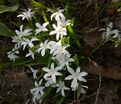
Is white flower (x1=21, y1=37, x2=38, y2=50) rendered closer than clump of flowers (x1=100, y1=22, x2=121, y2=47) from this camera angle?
No

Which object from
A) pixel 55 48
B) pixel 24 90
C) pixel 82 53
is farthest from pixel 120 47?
pixel 24 90

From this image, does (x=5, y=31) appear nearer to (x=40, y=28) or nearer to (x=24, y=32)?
(x=24, y=32)

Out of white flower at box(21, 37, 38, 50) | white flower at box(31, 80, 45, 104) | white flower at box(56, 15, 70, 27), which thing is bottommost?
white flower at box(31, 80, 45, 104)

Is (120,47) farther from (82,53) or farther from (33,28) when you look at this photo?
(33,28)

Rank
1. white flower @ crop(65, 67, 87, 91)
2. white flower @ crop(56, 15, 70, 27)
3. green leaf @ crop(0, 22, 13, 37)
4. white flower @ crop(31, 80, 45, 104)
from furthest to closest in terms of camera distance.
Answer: green leaf @ crop(0, 22, 13, 37), white flower @ crop(31, 80, 45, 104), white flower @ crop(56, 15, 70, 27), white flower @ crop(65, 67, 87, 91)

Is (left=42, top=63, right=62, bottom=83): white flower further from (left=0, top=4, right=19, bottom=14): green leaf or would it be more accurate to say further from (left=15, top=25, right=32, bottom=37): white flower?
(left=0, top=4, right=19, bottom=14): green leaf

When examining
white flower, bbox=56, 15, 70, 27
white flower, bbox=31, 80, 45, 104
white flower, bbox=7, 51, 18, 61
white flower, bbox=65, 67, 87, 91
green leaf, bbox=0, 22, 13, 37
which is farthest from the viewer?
green leaf, bbox=0, 22, 13, 37

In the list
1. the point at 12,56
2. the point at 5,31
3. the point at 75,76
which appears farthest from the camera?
the point at 5,31

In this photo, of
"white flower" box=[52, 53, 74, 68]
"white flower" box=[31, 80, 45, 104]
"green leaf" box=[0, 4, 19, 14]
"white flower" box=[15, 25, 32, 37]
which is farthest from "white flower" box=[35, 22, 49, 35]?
"green leaf" box=[0, 4, 19, 14]

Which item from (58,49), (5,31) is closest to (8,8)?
(5,31)

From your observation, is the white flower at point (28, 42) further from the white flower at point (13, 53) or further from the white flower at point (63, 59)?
the white flower at point (63, 59)
